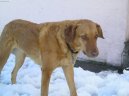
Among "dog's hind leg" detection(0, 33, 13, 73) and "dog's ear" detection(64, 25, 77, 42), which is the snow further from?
"dog's ear" detection(64, 25, 77, 42)

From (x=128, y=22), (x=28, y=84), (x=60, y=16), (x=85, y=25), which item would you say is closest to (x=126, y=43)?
(x=128, y=22)

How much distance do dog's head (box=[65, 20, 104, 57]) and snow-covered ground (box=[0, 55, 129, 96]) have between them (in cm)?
119

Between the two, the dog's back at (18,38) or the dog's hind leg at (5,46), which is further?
the dog's hind leg at (5,46)

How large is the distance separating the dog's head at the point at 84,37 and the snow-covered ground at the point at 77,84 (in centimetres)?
119

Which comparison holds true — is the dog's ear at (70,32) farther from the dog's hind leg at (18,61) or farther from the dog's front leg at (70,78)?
the dog's hind leg at (18,61)

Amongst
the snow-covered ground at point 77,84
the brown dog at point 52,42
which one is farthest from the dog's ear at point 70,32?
the snow-covered ground at point 77,84

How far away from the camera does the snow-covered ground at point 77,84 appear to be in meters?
6.98

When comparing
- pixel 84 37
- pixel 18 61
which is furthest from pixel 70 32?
pixel 18 61

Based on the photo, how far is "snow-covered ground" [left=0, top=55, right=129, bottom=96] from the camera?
6977 millimetres

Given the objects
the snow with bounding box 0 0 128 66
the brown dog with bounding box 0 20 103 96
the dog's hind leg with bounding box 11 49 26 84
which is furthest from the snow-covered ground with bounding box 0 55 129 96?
the snow with bounding box 0 0 128 66

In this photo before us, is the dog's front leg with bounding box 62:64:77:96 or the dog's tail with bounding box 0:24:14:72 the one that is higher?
the dog's tail with bounding box 0:24:14:72

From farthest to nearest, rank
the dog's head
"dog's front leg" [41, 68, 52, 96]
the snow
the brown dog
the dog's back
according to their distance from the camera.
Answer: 1. the snow
2. the dog's back
3. "dog's front leg" [41, 68, 52, 96]
4. the brown dog
5. the dog's head

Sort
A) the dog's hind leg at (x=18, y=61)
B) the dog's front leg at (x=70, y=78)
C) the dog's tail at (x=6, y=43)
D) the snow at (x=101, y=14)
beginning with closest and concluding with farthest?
1. the dog's front leg at (x=70, y=78)
2. the dog's tail at (x=6, y=43)
3. the dog's hind leg at (x=18, y=61)
4. the snow at (x=101, y=14)

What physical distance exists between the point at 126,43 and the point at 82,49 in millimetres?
2871
